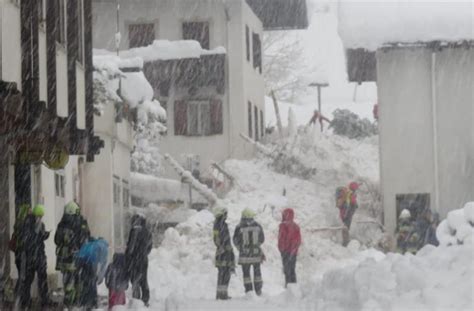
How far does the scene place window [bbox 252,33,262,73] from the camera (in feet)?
141

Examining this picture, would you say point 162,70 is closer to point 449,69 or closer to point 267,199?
point 267,199

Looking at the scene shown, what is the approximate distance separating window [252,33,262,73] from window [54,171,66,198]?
64.0ft

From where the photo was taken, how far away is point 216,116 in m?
39.7

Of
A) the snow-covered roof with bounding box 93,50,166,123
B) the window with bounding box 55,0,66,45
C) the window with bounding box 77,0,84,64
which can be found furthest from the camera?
the snow-covered roof with bounding box 93,50,166,123

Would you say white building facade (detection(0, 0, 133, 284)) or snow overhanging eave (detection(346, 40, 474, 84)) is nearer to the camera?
white building facade (detection(0, 0, 133, 284))

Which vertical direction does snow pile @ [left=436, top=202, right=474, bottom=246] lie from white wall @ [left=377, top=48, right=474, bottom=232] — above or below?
below

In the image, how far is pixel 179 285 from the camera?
2495 cm

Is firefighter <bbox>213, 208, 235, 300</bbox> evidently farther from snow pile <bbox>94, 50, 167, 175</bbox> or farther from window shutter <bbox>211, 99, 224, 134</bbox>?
window shutter <bbox>211, 99, 224, 134</bbox>

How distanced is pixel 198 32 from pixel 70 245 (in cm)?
2247

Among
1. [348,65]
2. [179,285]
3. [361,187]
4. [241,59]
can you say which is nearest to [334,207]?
[361,187]

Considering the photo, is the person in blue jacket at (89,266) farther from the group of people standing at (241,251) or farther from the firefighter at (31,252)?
the group of people standing at (241,251)

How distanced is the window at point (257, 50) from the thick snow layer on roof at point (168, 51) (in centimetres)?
547

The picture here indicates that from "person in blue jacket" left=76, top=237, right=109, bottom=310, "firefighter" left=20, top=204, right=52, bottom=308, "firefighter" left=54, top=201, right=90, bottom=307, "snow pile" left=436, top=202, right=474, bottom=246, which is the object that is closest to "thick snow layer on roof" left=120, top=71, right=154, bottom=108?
"snow pile" left=436, top=202, right=474, bottom=246

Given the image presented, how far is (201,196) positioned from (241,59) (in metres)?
6.03
